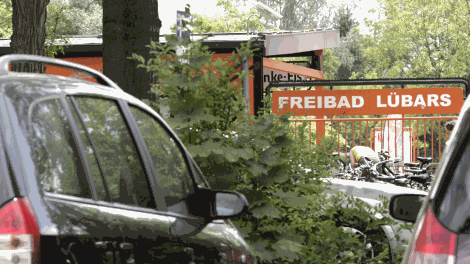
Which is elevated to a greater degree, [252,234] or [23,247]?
[23,247]

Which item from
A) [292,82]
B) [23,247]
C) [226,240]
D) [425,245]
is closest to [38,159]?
[23,247]

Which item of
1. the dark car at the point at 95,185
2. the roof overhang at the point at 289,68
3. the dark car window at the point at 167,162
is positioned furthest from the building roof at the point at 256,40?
the dark car at the point at 95,185

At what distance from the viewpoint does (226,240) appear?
10.1ft

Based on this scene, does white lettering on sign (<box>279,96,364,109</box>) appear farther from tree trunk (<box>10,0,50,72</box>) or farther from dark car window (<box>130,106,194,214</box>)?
dark car window (<box>130,106,194,214</box>)

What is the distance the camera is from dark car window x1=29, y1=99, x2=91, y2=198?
1844mm

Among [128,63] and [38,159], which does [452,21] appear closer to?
[128,63]

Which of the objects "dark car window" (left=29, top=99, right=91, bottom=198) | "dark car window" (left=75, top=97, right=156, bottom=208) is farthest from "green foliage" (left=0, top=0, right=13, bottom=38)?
"dark car window" (left=29, top=99, right=91, bottom=198)

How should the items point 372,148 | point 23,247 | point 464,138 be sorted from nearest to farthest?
point 23,247 < point 464,138 < point 372,148

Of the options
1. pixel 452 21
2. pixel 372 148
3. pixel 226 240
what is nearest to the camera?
pixel 226 240

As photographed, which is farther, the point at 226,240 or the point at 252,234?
the point at 252,234

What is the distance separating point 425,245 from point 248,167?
8.23 ft

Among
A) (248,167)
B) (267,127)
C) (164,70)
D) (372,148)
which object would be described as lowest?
(372,148)

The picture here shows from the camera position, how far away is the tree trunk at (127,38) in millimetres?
5781

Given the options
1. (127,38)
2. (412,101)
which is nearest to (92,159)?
(127,38)
